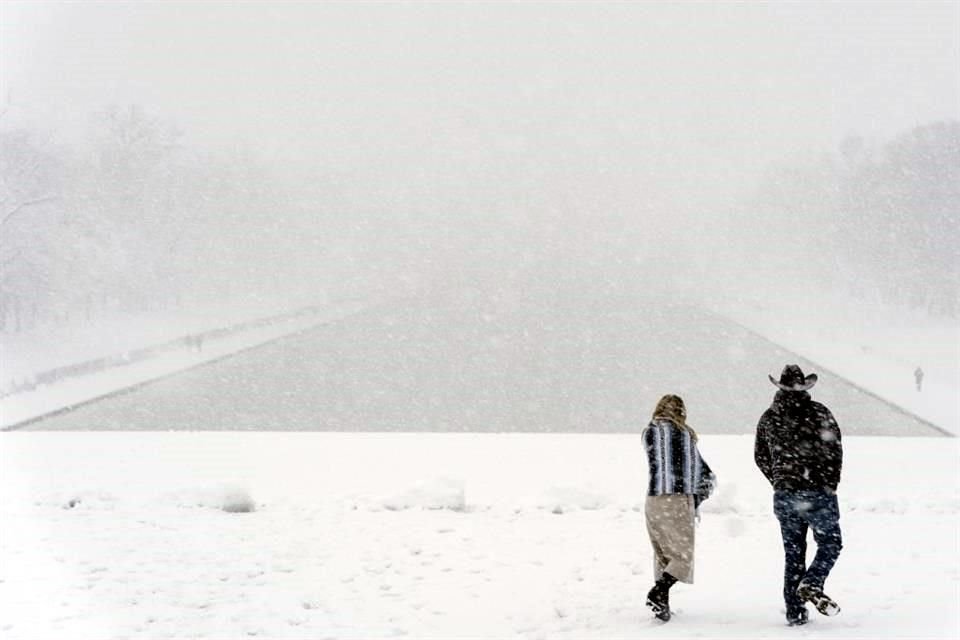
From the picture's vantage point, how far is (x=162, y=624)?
7.50 meters

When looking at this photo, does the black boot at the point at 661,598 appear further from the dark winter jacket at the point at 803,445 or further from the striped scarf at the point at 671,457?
the dark winter jacket at the point at 803,445

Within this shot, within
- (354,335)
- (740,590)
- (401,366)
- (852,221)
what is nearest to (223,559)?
(740,590)

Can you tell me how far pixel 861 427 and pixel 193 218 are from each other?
55.9 metres

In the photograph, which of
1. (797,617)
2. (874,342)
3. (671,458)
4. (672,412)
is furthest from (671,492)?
(874,342)

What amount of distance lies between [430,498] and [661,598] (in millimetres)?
5604

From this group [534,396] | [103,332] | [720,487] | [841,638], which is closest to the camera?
[841,638]

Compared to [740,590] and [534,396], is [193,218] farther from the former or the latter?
[740,590]

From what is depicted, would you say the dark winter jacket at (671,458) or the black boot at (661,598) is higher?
the dark winter jacket at (671,458)

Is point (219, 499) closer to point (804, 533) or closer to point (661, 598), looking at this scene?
point (661, 598)

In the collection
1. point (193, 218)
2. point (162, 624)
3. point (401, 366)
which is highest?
point (193, 218)

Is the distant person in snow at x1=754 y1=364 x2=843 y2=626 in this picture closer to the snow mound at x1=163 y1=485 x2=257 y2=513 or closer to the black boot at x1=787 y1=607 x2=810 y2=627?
the black boot at x1=787 y1=607 x2=810 y2=627

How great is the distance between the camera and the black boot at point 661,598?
7336 mm

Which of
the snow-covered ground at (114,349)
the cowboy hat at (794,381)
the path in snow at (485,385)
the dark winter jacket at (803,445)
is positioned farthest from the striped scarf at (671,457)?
Result: the snow-covered ground at (114,349)

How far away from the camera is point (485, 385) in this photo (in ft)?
117
